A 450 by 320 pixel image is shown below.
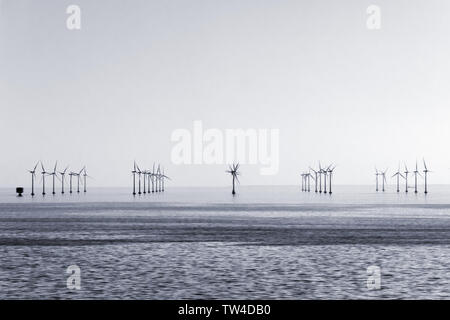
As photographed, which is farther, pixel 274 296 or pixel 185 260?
pixel 185 260

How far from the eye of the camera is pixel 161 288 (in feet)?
119

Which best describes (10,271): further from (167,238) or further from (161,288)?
(167,238)

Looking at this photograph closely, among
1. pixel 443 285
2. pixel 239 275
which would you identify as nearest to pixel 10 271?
pixel 239 275

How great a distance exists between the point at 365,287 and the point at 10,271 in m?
22.0

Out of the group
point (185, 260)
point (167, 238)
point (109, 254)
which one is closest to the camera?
point (185, 260)

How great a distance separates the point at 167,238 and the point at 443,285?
118 ft

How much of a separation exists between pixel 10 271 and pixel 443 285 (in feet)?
85.7
